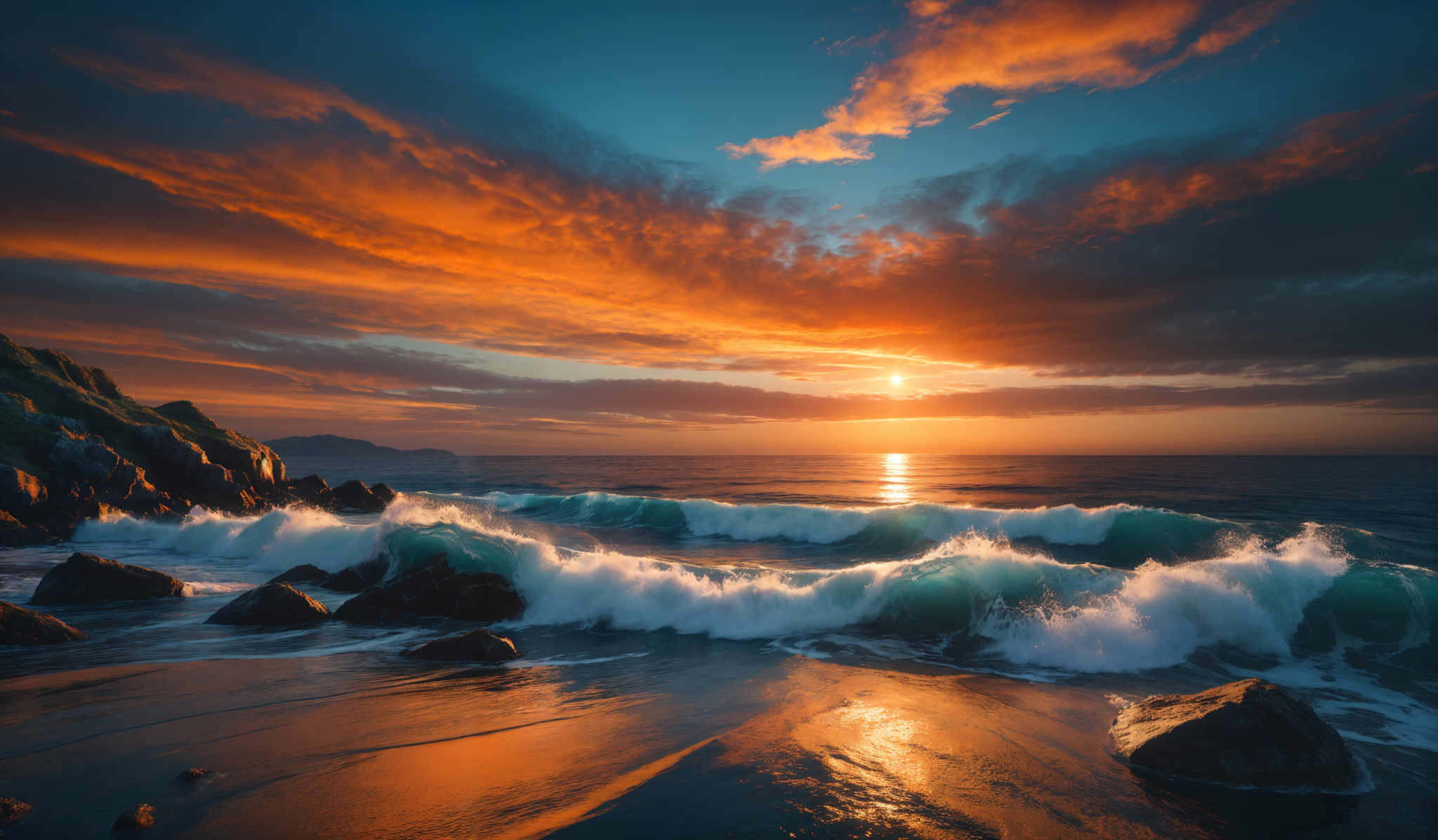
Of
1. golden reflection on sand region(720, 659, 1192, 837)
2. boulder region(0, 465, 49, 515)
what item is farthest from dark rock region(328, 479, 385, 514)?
golden reflection on sand region(720, 659, 1192, 837)

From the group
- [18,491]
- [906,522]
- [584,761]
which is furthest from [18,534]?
[906,522]

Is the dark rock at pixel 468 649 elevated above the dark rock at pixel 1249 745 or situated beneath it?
situated beneath

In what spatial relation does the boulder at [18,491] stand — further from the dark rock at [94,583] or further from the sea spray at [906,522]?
the sea spray at [906,522]

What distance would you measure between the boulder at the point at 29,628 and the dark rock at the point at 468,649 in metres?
6.41

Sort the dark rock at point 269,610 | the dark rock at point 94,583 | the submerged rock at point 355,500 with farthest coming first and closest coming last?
the submerged rock at point 355,500 → the dark rock at point 94,583 → the dark rock at point 269,610

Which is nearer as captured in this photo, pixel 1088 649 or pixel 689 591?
pixel 1088 649

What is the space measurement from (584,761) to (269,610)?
10.6 meters

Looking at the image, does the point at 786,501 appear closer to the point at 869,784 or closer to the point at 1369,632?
the point at 1369,632

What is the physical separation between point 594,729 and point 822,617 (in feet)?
24.3

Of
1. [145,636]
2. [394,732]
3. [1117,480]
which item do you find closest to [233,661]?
[145,636]

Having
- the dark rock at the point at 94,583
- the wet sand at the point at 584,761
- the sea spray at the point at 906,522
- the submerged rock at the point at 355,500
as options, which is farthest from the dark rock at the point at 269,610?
the submerged rock at the point at 355,500

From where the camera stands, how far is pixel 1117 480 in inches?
2240

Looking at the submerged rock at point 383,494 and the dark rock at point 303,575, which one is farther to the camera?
the submerged rock at point 383,494

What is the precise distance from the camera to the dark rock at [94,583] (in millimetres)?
13320
